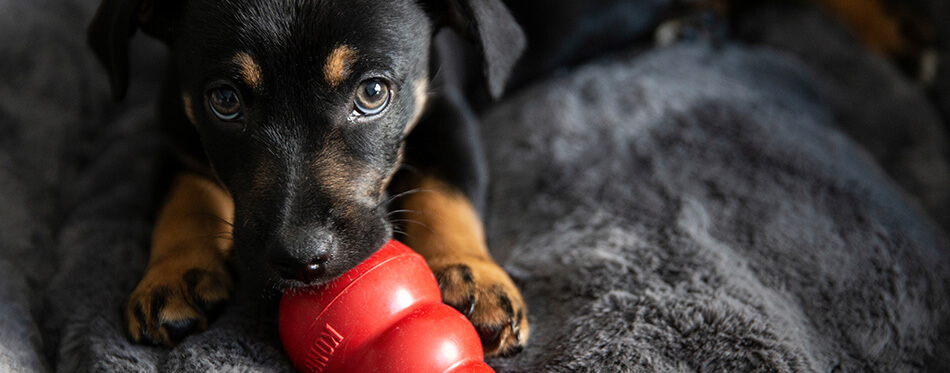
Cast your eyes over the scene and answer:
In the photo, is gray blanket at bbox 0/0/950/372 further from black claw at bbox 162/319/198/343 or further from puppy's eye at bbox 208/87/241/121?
puppy's eye at bbox 208/87/241/121

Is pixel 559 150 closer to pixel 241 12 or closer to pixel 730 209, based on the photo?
pixel 730 209

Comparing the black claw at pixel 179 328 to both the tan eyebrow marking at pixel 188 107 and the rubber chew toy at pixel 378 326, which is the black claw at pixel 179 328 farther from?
the tan eyebrow marking at pixel 188 107

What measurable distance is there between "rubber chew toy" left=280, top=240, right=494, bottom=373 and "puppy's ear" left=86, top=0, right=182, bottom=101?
2.97 ft

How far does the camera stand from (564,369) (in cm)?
172

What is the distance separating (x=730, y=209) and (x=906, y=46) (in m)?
2.05

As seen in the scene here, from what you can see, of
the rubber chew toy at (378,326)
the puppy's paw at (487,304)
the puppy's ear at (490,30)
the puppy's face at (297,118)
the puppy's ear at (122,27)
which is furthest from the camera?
the puppy's ear at (490,30)

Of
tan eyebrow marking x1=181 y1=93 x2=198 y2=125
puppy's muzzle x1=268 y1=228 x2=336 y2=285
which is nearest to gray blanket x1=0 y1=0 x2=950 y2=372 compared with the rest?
puppy's muzzle x1=268 y1=228 x2=336 y2=285

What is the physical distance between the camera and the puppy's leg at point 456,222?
1.80 m

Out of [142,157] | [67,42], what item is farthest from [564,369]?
[67,42]

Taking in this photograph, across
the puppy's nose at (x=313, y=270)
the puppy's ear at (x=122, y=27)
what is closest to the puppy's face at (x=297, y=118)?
the puppy's nose at (x=313, y=270)

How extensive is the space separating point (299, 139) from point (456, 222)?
1.89 feet

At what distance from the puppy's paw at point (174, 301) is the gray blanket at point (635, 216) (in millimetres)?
48

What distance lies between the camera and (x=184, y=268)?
1.86m

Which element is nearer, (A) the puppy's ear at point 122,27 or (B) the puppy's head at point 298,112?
(B) the puppy's head at point 298,112
